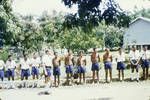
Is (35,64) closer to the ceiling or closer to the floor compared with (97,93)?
closer to the ceiling

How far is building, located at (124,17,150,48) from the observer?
66.1m

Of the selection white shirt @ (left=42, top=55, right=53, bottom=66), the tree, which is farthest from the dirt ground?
the tree

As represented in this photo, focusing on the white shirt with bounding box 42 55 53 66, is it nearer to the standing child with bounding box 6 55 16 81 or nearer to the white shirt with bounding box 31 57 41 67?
the white shirt with bounding box 31 57 41 67

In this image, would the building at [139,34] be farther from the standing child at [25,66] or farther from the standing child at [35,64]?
the standing child at [25,66]

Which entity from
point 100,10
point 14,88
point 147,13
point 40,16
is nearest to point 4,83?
point 14,88

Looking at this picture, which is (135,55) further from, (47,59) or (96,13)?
(96,13)

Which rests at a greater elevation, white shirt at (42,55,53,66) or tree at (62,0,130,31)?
tree at (62,0,130,31)

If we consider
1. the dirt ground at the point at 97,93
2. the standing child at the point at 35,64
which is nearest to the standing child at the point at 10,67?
the standing child at the point at 35,64

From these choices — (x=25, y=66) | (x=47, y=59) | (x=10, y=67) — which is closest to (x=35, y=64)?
(x=25, y=66)

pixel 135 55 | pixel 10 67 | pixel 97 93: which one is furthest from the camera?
pixel 10 67

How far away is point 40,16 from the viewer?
271ft

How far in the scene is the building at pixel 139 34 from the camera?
66.1m

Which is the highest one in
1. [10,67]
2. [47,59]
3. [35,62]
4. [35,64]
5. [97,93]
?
[47,59]

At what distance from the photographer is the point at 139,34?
67375mm
